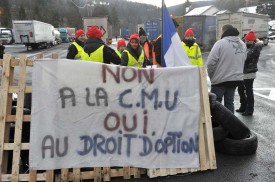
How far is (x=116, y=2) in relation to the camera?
3423 inches

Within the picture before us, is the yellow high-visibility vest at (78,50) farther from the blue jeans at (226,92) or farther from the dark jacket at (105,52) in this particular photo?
the blue jeans at (226,92)

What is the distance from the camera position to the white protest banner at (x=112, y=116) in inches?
157

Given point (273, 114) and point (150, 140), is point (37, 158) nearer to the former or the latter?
point (150, 140)

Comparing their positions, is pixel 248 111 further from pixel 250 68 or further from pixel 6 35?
pixel 6 35

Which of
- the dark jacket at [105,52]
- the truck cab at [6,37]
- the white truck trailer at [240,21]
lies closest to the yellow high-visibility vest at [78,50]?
the dark jacket at [105,52]

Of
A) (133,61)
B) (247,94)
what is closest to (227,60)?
(133,61)

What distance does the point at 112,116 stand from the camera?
413 cm

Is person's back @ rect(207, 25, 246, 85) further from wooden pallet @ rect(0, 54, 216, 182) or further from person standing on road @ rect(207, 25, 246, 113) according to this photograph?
wooden pallet @ rect(0, 54, 216, 182)

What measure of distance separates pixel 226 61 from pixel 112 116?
2470 millimetres

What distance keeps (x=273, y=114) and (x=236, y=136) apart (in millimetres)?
2961

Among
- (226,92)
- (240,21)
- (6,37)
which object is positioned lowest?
(226,92)

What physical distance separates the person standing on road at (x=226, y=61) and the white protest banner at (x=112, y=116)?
1405 mm

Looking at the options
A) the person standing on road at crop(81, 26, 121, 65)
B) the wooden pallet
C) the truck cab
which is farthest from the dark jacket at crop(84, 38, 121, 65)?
the truck cab

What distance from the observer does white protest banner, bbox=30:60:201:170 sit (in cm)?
399
